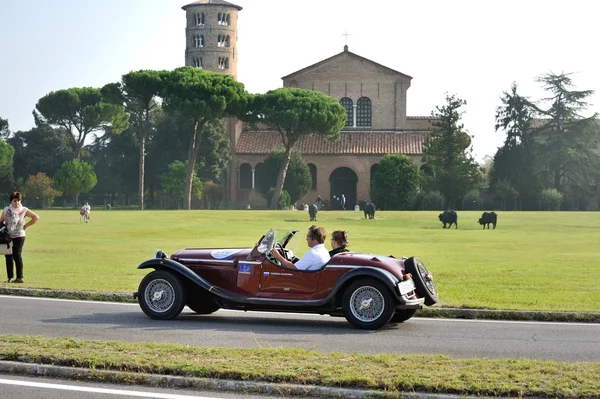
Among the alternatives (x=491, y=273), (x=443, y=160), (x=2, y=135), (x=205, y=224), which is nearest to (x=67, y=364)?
(x=491, y=273)

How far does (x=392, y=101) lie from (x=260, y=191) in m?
18.1

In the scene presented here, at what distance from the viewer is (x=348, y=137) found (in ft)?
331

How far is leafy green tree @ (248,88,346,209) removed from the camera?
3398 inches

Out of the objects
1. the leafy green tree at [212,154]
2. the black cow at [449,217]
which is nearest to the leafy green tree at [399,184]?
the leafy green tree at [212,154]

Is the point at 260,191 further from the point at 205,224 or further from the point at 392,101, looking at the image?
the point at 205,224

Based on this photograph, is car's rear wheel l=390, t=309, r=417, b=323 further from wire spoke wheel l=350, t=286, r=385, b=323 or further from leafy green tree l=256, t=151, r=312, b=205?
leafy green tree l=256, t=151, r=312, b=205

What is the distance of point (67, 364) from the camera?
355 inches

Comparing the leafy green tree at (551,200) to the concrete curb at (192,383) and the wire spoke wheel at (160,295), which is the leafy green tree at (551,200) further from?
the concrete curb at (192,383)

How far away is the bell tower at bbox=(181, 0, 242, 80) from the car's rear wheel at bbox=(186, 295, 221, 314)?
3829 inches

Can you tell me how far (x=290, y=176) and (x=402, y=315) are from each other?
7845 centimetres

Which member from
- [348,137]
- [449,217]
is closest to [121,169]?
[348,137]

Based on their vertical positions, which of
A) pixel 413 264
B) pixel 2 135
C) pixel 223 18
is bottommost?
pixel 413 264

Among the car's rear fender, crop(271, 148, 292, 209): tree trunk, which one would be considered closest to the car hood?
the car's rear fender

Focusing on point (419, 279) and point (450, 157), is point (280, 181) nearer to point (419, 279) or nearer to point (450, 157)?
→ point (450, 157)
